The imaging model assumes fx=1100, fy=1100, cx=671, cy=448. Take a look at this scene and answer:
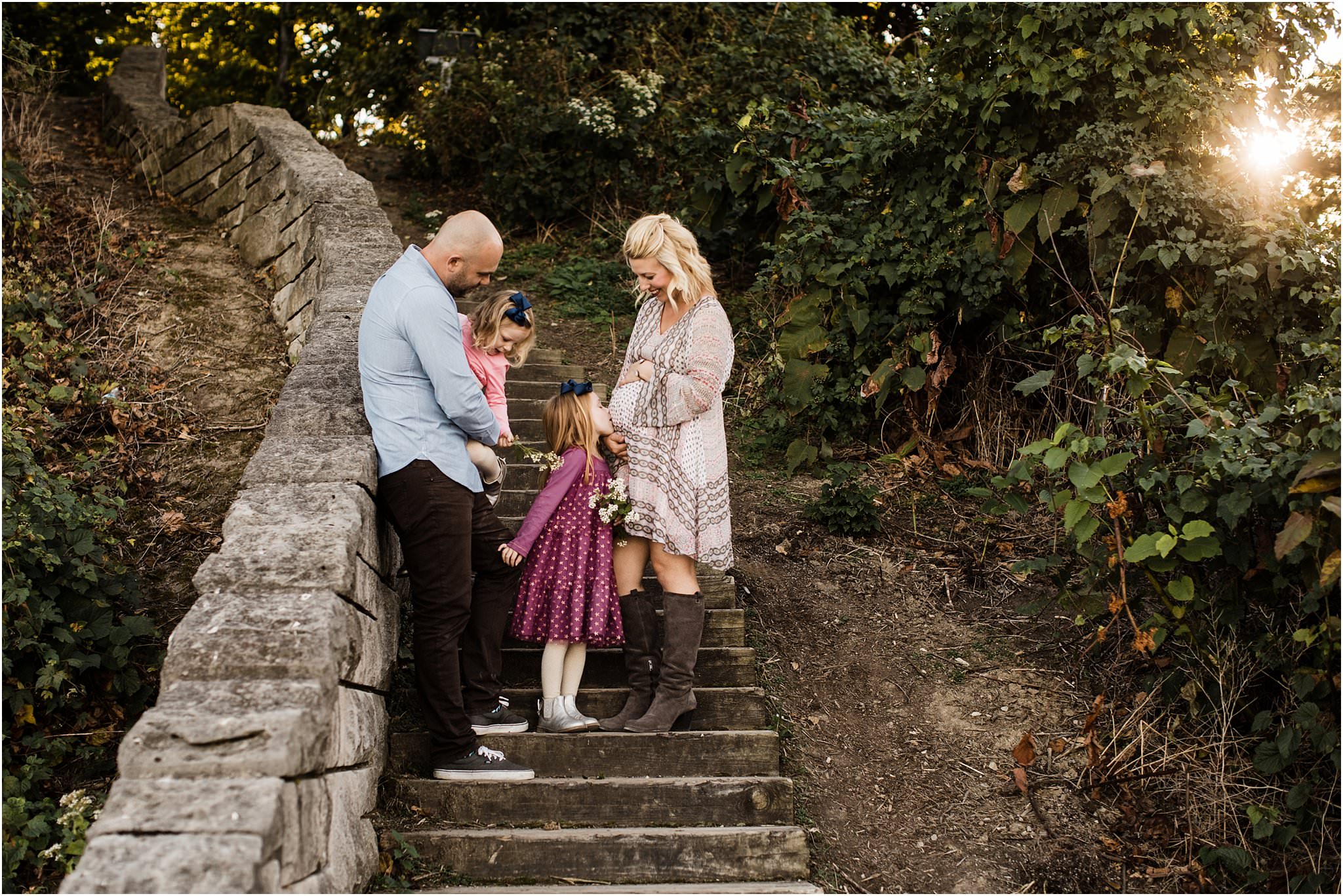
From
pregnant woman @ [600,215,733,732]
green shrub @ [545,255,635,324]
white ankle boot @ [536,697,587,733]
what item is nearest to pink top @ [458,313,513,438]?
pregnant woman @ [600,215,733,732]

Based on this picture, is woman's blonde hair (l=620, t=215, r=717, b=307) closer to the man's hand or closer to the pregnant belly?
the pregnant belly

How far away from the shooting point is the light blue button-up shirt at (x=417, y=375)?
145 inches

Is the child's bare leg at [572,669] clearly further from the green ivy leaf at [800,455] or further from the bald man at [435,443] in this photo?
the green ivy leaf at [800,455]

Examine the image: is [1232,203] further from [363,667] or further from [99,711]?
[99,711]

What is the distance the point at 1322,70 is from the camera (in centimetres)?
543

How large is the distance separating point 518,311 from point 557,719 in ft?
5.05

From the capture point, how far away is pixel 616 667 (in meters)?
4.46

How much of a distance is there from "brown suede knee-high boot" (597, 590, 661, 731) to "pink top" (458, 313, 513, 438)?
0.81 meters

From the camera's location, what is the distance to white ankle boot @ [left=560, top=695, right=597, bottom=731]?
401 cm

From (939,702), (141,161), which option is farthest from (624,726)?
(141,161)

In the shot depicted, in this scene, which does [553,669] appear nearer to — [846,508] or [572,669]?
[572,669]

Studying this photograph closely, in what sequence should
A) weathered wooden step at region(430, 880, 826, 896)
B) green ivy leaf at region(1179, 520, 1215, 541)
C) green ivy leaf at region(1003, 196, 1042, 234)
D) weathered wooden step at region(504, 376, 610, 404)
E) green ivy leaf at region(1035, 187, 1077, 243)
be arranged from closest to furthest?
weathered wooden step at region(430, 880, 826, 896) → green ivy leaf at region(1179, 520, 1215, 541) → green ivy leaf at region(1035, 187, 1077, 243) → green ivy leaf at region(1003, 196, 1042, 234) → weathered wooden step at region(504, 376, 610, 404)

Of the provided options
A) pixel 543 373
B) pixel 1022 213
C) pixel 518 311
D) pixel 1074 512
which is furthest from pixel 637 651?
pixel 1022 213

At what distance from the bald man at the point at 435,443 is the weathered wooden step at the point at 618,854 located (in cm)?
24
